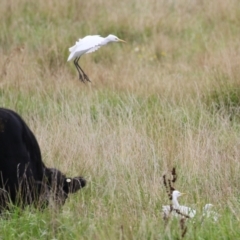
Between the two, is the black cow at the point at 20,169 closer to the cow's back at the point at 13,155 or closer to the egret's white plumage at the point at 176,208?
the cow's back at the point at 13,155

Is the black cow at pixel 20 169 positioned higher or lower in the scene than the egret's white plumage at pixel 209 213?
higher

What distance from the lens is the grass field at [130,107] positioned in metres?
4.37

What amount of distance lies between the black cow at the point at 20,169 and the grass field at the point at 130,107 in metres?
0.09

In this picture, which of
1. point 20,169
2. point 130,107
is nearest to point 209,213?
point 20,169

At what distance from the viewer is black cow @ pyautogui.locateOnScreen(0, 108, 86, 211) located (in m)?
4.42

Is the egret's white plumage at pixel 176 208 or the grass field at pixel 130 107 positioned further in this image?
the grass field at pixel 130 107

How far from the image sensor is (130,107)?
7078 millimetres

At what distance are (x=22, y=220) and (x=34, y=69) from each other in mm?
4410

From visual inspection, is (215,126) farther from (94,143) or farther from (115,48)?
(115,48)

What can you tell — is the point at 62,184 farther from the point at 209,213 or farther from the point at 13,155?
the point at 209,213

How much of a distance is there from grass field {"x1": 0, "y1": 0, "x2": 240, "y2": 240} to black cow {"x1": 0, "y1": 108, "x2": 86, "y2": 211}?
9 cm

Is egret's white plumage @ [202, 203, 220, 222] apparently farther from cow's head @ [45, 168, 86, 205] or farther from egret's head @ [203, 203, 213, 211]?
cow's head @ [45, 168, 86, 205]

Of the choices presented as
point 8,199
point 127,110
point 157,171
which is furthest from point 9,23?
point 8,199

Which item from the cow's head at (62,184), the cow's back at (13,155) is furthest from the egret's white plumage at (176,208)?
the cow's back at (13,155)
